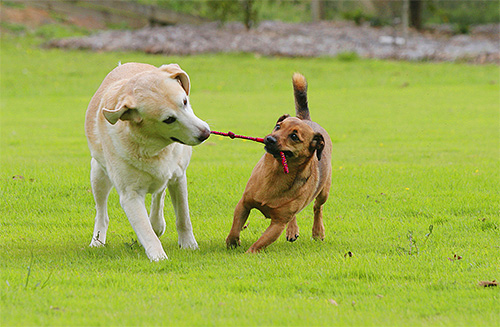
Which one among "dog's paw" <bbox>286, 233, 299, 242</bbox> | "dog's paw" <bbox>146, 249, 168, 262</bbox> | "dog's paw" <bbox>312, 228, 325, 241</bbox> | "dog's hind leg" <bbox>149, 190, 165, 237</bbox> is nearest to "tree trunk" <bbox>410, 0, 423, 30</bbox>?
"dog's paw" <bbox>312, 228, 325, 241</bbox>

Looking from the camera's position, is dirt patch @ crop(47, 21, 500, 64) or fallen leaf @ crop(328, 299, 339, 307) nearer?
fallen leaf @ crop(328, 299, 339, 307)

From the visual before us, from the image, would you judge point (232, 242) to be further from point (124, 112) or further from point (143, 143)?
point (124, 112)

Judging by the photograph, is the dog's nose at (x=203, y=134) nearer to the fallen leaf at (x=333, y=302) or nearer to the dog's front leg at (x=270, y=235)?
the dog's front leg at (x=270, y=235)

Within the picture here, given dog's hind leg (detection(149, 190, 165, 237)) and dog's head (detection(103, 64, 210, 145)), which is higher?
dog's head (detection(103, 64, 210, 145))

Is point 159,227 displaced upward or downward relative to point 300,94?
downward

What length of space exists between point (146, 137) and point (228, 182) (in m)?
3.75

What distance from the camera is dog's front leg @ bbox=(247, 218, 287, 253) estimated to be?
601cm

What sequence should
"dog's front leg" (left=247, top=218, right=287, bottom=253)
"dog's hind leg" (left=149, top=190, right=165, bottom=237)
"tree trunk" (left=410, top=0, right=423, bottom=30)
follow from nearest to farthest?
"dog's front leg" (left=247, top=218, right=287, bottom=253) < "dog's hind leg" (left=149, top=190, right=165, bottom=237) < "tree trunk" (left=410, top=0, right=423, bottom=30)

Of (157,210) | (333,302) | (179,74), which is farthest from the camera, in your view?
(157,210)

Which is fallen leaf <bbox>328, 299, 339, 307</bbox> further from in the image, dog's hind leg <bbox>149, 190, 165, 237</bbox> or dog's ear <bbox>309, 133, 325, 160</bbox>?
dog's hind leg <bbox>149, 190, 165, 237</bbox>

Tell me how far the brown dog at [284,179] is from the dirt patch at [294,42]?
2330 cm

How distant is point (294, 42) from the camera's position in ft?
101

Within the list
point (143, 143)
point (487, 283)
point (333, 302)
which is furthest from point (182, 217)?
point (487, 283)

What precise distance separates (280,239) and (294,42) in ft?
81.4
